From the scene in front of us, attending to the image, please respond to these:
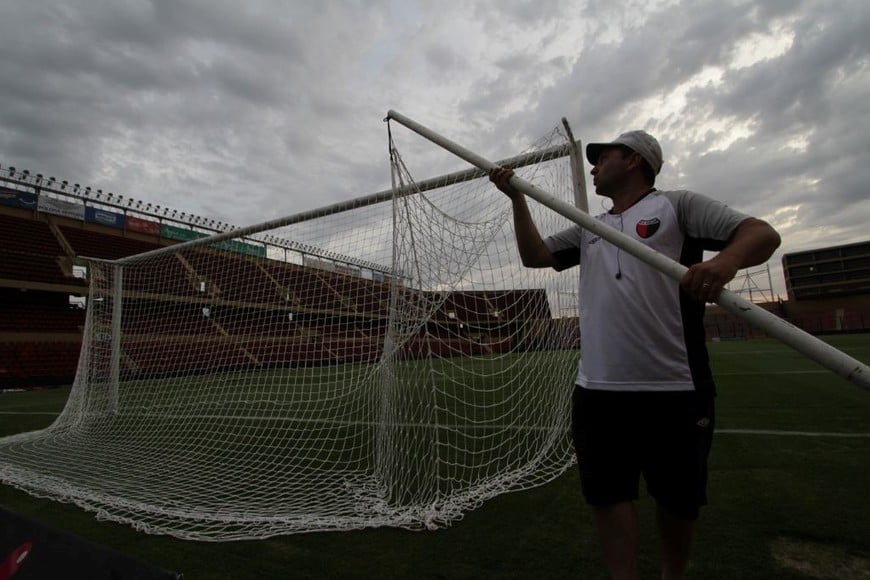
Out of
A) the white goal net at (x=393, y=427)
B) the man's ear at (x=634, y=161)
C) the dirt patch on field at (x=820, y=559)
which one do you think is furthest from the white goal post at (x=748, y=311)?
the white goal net at (x=393, y=427)

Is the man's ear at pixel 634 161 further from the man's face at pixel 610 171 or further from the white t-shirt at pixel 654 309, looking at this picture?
the white t-shirt at pixel 654 309

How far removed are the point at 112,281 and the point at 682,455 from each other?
26.2ft

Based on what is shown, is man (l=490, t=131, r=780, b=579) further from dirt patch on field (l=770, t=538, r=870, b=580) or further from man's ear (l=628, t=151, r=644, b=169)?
dirt patch on field (l=770, t=538, r=870, b=580)

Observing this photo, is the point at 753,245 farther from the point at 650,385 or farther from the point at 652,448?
the point at 652,448

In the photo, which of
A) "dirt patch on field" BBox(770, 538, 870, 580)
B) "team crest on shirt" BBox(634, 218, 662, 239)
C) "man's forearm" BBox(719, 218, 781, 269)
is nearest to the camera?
"man's forearm" BBox(719, 218, 781, 269)

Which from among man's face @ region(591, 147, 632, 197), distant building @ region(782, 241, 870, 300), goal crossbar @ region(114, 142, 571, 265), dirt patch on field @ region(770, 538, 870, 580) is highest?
distant building @ region(782, 241, 870, 300)

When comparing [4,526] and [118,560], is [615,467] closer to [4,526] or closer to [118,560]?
[118,560]

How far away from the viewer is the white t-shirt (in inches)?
57.4

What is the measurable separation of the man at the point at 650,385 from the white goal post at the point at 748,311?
179 millimetres

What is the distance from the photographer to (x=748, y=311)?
3.99ft

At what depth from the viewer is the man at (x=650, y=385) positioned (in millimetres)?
1420

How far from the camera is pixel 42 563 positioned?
142cm

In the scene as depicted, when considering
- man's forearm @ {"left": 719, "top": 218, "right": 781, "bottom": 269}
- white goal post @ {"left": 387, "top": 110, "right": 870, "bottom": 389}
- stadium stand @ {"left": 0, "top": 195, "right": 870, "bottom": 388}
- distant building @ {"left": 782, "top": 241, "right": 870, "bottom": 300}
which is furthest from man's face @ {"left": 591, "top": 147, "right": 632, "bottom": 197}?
distant building @ {"left": 782, "top": 241, "right": 870, "bottom": 300}

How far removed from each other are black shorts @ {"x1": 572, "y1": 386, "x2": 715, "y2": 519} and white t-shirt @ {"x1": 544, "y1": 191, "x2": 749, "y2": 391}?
49 millimetres
